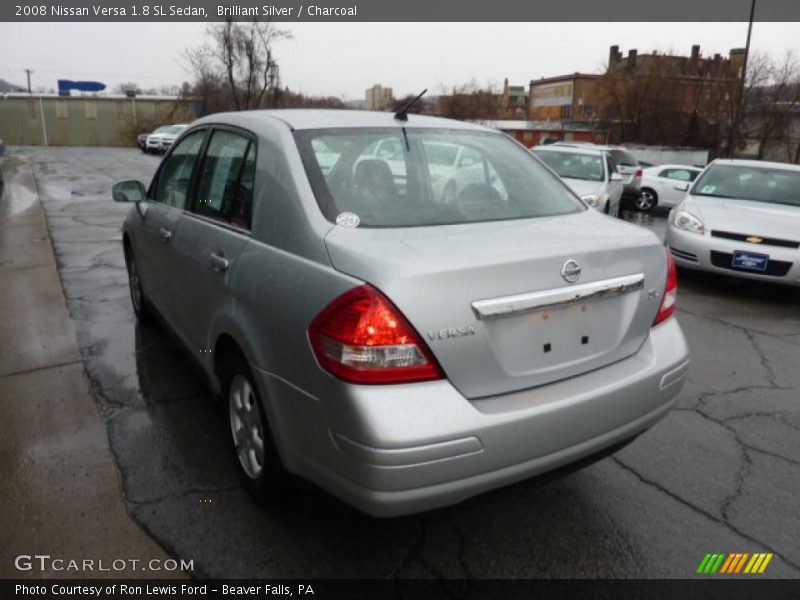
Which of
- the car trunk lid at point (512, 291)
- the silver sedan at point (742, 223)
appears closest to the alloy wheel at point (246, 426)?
the car trunk lid at point (512, 291)

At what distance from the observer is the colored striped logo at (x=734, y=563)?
2.30 metres

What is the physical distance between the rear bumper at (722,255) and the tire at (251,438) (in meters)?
5.52

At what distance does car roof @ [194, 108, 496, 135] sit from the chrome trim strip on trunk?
1.26 meters

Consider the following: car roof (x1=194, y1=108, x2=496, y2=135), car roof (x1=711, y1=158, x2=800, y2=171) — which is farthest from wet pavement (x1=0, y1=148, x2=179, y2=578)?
car roof (x1=711, y1=158, x2=800, y2=171)

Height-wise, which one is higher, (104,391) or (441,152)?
(441,152)

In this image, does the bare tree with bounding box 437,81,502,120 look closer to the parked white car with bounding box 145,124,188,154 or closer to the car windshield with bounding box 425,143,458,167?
the parked white car with bounding box 145,124,188,154

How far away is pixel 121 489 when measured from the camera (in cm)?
274

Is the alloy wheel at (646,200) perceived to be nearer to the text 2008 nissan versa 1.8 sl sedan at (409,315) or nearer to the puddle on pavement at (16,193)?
the text 2008 nissan versa 1.8 sl sedan at (409,315)

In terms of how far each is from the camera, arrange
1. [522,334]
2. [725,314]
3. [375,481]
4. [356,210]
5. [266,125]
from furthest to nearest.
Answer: [725,314]
[266,125]
[356,210]
[522,334]
[375,481]

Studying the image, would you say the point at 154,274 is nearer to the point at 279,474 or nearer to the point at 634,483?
the point at 279,474

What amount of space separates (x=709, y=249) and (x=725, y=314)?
876mm

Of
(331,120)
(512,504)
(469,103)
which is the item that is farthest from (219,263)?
(469,103)

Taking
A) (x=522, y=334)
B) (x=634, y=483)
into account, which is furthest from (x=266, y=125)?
(x=634, y=483)

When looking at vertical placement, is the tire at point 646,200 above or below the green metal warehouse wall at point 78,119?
below
